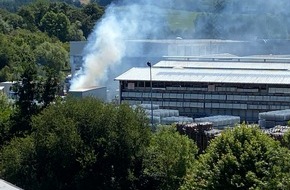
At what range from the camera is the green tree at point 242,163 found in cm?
1861

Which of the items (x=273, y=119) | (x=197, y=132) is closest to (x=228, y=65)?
(x=273, y=119)

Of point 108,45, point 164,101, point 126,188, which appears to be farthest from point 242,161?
point 108,45

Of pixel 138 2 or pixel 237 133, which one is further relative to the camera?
pixel 138 2

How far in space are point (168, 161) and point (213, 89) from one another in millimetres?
11490

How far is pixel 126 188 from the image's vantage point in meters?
23.4

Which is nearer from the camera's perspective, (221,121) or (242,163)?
(242,163)

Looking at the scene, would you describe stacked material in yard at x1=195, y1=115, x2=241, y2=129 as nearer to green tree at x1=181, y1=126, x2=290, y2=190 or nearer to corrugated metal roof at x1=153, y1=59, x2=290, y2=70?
corrugated metal roof at x1=153, y1=59, x2=290, y2=70

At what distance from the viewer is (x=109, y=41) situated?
45.9 m

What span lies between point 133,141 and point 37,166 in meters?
2.65

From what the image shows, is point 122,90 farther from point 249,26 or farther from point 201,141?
point 249,26

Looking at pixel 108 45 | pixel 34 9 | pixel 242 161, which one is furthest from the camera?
pixel 34 9

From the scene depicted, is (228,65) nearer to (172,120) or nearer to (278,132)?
(172,120)

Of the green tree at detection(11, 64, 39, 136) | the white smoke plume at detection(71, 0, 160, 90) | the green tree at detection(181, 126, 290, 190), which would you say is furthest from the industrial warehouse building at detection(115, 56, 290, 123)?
the green tree at detection(181, 126, 290, 190)

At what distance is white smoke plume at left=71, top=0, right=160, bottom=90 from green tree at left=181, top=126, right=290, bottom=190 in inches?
830
